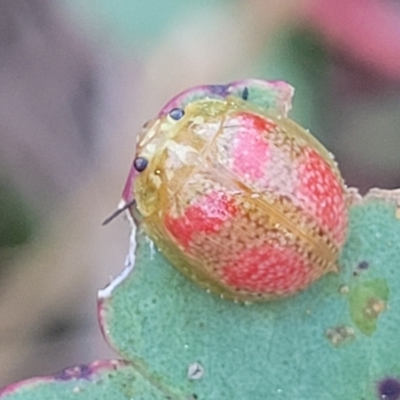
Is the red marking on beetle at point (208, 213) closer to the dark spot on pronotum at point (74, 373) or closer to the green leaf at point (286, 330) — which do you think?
the green leaf at point (286, 330)

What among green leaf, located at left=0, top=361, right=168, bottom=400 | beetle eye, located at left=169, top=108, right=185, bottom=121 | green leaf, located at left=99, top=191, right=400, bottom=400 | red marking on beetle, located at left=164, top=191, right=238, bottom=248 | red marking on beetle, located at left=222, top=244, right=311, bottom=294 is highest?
beetle eye, located at left=169, top=108, right=185, bottom=121

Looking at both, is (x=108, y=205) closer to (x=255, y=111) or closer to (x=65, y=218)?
(x=65, y=218)

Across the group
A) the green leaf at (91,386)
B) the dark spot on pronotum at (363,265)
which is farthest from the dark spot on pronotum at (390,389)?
the green leaf at (91,386)

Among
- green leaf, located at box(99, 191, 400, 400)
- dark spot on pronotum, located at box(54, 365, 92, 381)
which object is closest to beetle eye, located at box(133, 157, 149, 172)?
green leaf, located at box(99, 191, 400, 400)

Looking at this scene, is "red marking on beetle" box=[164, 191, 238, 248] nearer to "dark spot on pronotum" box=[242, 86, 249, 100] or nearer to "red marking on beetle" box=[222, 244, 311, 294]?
"red marking on beetle" box=[222, 244, 311, 294]

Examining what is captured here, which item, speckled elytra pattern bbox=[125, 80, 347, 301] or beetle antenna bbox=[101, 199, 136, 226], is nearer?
speckled elytra pattern bbox=[125, 80, 347, 301]

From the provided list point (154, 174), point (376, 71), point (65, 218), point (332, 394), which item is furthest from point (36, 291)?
point (376, 71)
